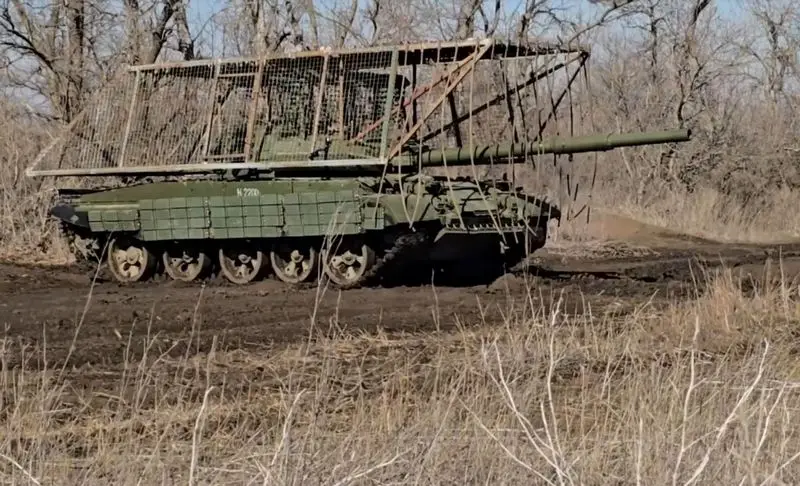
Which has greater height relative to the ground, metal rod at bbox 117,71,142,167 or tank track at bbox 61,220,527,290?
metal rod at bbox 117,71,142,167

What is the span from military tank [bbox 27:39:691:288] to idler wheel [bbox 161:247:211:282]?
22 millimetres

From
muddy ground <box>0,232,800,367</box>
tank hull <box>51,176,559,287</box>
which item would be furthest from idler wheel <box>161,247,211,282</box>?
muddy ground <box>0,232,800,367</box>

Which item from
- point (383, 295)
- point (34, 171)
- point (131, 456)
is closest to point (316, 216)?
point (383, 295)

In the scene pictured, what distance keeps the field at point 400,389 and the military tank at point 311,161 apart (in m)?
0.83

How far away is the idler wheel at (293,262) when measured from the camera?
43.9 feet

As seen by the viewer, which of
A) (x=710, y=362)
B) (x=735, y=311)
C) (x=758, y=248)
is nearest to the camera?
(x=710, y=362)

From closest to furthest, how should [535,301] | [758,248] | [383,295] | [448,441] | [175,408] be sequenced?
[448,441]
[175,408]
[535,301]
[383,295]
[758,248]

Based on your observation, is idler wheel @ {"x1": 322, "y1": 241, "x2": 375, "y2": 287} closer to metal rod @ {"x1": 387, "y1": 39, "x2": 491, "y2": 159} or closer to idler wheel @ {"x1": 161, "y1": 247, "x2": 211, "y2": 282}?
metal rod @ {"x1": 387, "y1": 39, "x2": 491, "y2": 159}

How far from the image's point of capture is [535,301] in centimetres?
1061

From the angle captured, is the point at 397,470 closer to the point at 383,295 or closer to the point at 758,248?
the point at 383,295

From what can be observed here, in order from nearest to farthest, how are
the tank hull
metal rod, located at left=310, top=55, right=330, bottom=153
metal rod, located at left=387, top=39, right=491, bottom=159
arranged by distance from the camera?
metal rod, located at left=387, top=39, right=491, bottom=159
the tank hull
metal rod, located at left=310, top=55, right=330, bottom=153

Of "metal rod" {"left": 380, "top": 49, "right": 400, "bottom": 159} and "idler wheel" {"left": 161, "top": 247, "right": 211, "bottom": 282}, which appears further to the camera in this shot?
"idler wheel" {"left": 161, "top": 247, "right": 211, "bottom": 282}

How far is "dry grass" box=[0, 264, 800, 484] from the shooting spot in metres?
3.78

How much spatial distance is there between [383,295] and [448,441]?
7569mm
